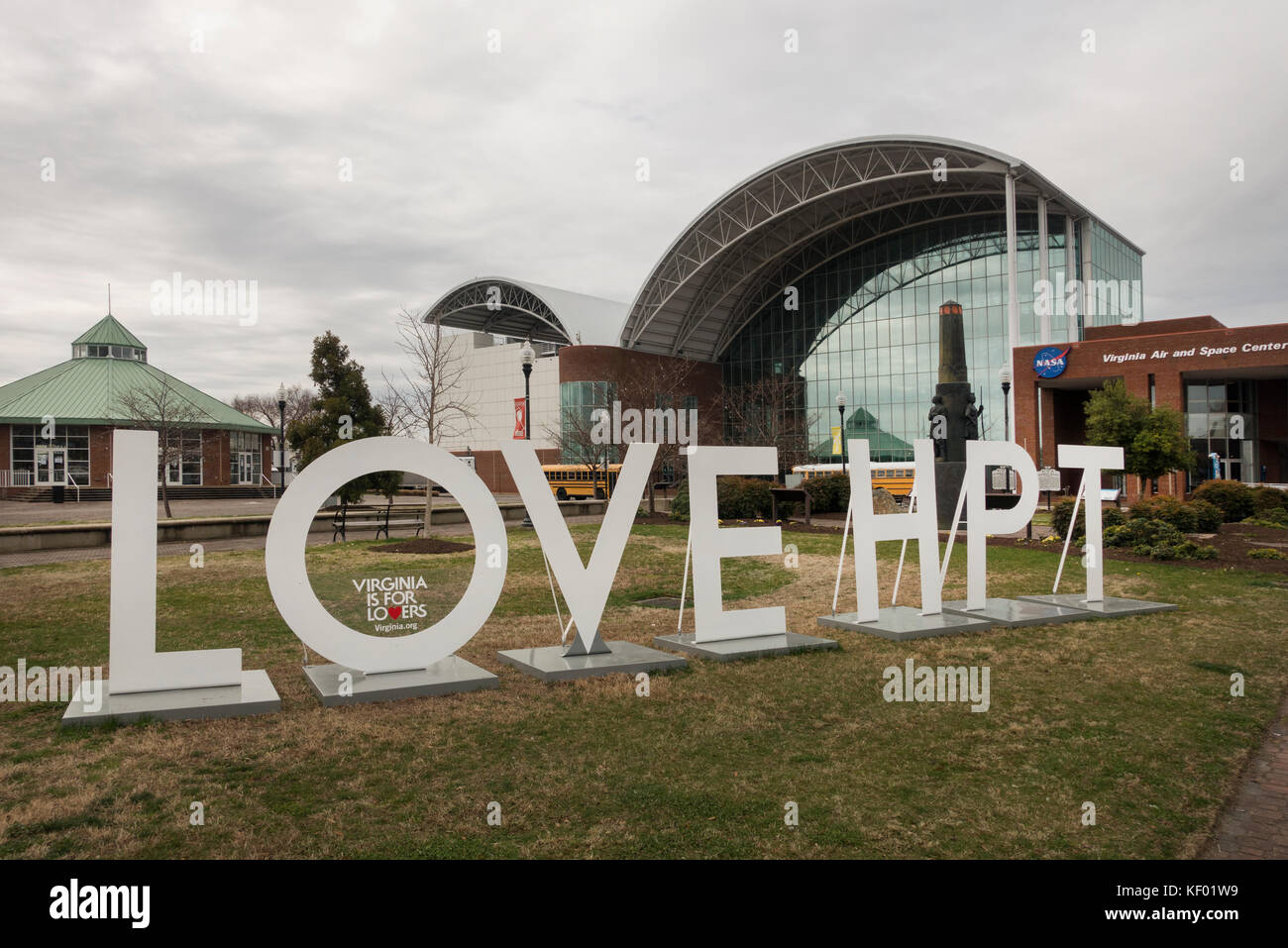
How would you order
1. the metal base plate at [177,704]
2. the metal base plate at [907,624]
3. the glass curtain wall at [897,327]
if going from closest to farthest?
the metal base plate at [177,704] → the metal base plate at [907,624] → the glass curtain wall at [897,327]

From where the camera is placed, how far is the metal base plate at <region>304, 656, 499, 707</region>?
7.33 m

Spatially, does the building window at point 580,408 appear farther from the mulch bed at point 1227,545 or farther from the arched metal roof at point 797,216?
the mulch bed at point 1227,545

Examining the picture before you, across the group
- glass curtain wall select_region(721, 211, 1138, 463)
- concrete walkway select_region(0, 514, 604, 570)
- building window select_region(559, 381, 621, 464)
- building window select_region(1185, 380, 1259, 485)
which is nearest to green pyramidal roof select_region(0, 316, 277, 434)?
building window select_region(559, 381, 621, 464)

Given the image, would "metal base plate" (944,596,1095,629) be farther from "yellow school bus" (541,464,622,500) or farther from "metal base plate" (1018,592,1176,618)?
"yellow school bus" (541,464,622,500)

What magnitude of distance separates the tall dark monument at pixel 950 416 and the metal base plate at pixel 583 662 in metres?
17.7

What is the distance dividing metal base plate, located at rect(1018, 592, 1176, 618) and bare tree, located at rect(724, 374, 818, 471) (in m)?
29.0

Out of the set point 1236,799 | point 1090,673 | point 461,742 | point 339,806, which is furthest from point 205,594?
point 1236,799

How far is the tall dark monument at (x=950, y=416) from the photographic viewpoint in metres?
24.7

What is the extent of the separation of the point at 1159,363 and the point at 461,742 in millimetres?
40566

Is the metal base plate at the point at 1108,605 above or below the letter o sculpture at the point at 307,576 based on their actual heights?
below

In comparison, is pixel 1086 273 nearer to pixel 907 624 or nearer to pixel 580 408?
pixel 580 408

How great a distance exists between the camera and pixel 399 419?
26.5 meters

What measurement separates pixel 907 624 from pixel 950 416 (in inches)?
675

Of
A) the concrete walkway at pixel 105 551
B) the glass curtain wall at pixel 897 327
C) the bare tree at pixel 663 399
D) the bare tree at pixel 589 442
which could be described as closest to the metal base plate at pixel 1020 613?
the concrete walkway at pixel 105 551
